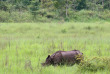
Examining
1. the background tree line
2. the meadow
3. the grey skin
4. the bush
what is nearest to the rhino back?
the grey skin

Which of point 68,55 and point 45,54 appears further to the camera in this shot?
point 45,54

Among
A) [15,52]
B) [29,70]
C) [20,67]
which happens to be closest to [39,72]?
[29,70]

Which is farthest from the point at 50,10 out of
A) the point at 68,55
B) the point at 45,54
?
the point at 68,55

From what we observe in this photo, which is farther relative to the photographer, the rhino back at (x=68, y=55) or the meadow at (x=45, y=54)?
the rhino back at (x=68, y=55)

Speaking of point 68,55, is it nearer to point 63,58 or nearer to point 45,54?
point 63,58

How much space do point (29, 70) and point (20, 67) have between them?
510 mm

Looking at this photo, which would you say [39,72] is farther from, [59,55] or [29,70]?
[59,55]

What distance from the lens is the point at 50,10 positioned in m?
29.0

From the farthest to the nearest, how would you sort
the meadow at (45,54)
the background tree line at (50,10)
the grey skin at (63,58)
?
the background tree line at (50,10) < the grey skin at (63,58) < the meadow at (45,54)

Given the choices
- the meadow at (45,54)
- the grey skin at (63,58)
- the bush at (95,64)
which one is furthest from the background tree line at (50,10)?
the bush at (95,64)

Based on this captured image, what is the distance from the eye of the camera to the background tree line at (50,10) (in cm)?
2420

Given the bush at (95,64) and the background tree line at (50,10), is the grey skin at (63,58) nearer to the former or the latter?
the bush at (95,64)

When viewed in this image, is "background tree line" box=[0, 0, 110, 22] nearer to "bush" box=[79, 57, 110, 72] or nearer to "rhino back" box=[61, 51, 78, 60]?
"rhino back" box=[61, 51, 78, 60]

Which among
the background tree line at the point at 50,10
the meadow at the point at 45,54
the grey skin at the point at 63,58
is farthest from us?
the background tree line at the point at 50,10
